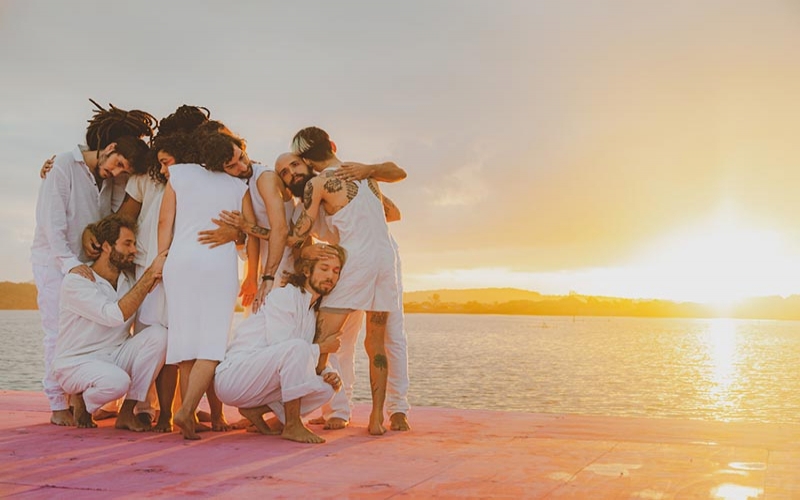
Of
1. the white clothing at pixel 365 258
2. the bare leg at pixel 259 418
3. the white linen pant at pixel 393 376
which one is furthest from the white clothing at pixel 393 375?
the bare leg at pixel 259 418

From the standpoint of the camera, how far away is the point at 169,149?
4.89 metres

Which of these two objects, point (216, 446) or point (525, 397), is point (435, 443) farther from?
point (525, 397)

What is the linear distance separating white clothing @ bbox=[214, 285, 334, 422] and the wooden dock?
0.23 meters

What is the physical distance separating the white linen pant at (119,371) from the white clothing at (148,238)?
10cm

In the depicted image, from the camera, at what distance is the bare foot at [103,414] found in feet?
17.4

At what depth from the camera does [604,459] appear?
3832 mm

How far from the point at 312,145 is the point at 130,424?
1.89m

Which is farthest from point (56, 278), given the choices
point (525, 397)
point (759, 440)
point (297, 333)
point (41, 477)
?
point (525, 397)

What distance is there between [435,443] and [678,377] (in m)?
34.1

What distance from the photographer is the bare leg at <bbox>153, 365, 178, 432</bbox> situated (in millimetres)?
4734

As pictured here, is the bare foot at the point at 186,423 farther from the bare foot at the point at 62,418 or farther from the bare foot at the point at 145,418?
the bare foot at the point at 62,418

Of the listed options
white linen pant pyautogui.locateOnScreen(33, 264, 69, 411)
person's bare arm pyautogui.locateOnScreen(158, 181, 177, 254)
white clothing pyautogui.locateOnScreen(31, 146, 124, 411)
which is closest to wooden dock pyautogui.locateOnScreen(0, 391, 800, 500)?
white linen pant pyautogui.locateOnScreen(33, 264, 69, 411)

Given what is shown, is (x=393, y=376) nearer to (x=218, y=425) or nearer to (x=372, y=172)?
(x=218, y=425)

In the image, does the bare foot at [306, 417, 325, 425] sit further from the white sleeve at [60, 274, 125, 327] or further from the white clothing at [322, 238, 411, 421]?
the white sleeve at [60, 274, 125, 327]
